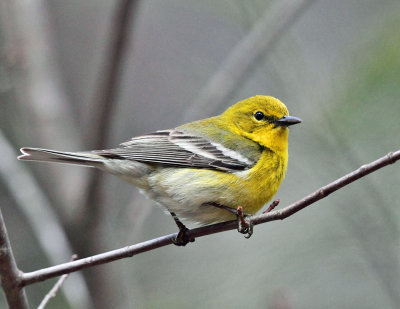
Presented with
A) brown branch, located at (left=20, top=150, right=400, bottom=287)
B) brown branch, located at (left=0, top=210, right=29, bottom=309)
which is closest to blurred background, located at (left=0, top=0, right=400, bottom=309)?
brown branch, located at (left=20, top=150, right=400, bottom=287)

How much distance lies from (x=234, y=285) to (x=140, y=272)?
1.52 meters

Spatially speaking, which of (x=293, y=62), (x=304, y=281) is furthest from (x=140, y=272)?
(x=293, y=62)

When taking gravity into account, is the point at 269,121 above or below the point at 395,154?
above

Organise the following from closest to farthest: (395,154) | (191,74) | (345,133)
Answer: (395,154)
(345,133)
(191,74)

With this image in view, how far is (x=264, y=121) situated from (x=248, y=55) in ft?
4.36

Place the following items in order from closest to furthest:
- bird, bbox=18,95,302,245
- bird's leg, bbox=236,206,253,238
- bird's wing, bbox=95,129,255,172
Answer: bird's leg, bbox=236,206,253,238, bird, bbox=18,95,302,245, bird's wing, bbox=95,129,255,172

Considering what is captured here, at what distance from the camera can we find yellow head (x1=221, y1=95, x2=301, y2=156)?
4.30 meters

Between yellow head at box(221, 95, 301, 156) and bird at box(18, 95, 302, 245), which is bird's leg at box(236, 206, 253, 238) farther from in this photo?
yellow head at box(221, 95, 301, 156)

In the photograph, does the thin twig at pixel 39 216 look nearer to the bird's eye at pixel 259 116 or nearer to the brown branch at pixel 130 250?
the brown branch at pixel 130 250

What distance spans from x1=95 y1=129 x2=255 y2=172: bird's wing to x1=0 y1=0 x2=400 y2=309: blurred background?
50 centimetres

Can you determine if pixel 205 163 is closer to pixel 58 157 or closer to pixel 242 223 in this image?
pixel 242 223

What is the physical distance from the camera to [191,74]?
28.9 ft

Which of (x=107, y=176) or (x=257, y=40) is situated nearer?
(x=107, y=176)

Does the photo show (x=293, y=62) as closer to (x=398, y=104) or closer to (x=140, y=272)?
(x=398, y=104)
